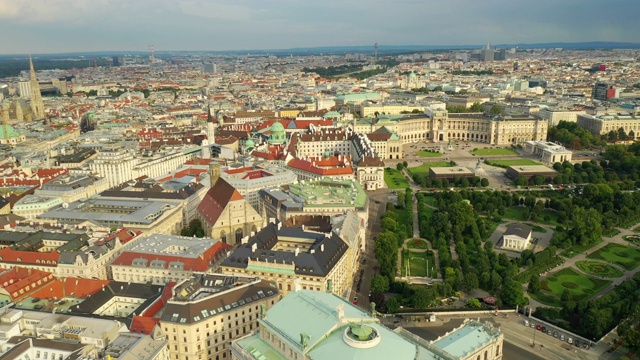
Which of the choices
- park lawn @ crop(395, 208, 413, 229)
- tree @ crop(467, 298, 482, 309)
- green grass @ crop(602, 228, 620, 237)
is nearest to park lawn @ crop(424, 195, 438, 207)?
park lawn @ crop(395, 208, 413, 229)

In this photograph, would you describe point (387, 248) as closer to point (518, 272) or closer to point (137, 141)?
point (518, 272)

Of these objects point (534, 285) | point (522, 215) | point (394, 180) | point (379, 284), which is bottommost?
point (394, 180)

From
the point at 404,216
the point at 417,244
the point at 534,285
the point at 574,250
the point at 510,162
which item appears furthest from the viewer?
the point at 510,162

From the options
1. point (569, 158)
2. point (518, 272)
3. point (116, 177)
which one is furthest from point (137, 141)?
point (569, 158)

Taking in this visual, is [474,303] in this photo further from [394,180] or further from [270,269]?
[394,180]

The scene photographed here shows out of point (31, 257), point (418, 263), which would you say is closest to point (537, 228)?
point (418, 263)

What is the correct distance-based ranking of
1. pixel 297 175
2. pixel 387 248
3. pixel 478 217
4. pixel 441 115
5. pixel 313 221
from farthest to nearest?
pixel 441 115, pixel 297 175, pixel 478 217, pixel 313 221, pixel 387 248

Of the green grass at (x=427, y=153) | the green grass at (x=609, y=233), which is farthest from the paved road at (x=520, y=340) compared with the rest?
the green grass at (x=427, y=153)
